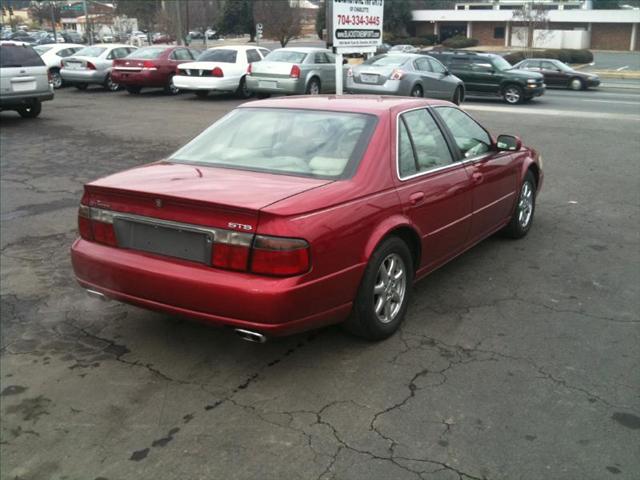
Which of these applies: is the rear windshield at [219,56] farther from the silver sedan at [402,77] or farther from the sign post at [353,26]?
the sign post at [353,26]

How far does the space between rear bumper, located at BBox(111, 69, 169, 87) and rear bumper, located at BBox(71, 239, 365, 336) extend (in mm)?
18488

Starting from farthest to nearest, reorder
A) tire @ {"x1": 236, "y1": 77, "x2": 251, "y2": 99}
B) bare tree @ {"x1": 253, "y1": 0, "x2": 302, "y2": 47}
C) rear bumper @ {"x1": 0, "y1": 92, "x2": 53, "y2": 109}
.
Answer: bare tree @ {"x1": 253, "y1": 0, "x2": 302, "y2": 47}
tire @ {"x1": 236, "y1": 77, "x2": 251, "y2": 99}
rear bumper @ {"x1": 0, "y1": 92, "x2": 53, "y2": 109}

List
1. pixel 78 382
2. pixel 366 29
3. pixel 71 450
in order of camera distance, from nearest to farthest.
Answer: pixel 71 450 → pixel 78 382 → pixel 366 29

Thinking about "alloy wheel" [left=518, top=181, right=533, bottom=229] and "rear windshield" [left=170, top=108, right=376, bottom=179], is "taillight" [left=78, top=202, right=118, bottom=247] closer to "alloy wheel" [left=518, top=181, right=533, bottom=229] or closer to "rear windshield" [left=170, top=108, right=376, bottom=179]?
"rear windshield" [left=170, top=108, right=376, bottom=179]

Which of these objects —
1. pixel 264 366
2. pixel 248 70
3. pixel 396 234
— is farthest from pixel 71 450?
pixel 248 70

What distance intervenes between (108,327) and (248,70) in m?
16.6

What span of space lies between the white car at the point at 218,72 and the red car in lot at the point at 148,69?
1.17 metres

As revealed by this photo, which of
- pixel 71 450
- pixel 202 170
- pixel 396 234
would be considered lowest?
pixel 71 450

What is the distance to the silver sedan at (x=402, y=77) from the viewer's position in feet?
56.9

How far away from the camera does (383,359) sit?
3.97m

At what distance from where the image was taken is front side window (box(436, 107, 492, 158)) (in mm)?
5180

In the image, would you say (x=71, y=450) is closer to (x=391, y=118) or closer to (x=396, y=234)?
(x=396, y=234)

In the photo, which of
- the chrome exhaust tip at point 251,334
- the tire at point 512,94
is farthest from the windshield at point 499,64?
the chrome exhaust tip at point 251,334

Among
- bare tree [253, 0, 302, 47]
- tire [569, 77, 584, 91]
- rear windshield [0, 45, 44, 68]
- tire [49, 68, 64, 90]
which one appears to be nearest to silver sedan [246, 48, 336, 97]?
rear windshield [0, 45, 44, 68]
